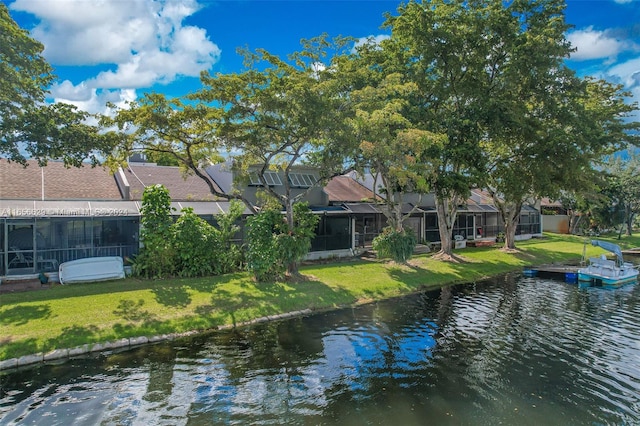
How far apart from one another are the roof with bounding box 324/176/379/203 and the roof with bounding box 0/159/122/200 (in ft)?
45.6

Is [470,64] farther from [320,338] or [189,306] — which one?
[189,306]

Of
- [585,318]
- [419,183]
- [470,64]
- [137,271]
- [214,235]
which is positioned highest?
[470,64]

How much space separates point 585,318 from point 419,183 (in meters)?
8.21

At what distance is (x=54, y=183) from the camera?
2030 centimetres

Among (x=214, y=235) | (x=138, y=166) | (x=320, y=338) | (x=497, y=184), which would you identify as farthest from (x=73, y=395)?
(x=497, y=184)

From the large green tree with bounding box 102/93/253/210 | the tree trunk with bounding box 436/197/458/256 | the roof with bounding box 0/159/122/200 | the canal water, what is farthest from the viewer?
the tree trunk with bounding box 436/197/458/256

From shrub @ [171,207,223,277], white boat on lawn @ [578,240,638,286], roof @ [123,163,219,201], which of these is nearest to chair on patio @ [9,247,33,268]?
roof @ [123,163,219,201]

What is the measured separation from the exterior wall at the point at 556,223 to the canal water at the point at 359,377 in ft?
130

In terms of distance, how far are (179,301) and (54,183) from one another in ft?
38.1

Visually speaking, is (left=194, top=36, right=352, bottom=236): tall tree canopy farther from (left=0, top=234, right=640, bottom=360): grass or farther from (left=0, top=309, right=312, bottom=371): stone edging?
(left=0, top=309, right=312, bottom=371): stone edging

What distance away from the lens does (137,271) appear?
17.3 meters

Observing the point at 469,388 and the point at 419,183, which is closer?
the point at 469,388

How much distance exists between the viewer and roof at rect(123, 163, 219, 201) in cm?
2245

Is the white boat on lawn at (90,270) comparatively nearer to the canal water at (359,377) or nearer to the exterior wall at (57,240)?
the exterior wall at (57,240)
